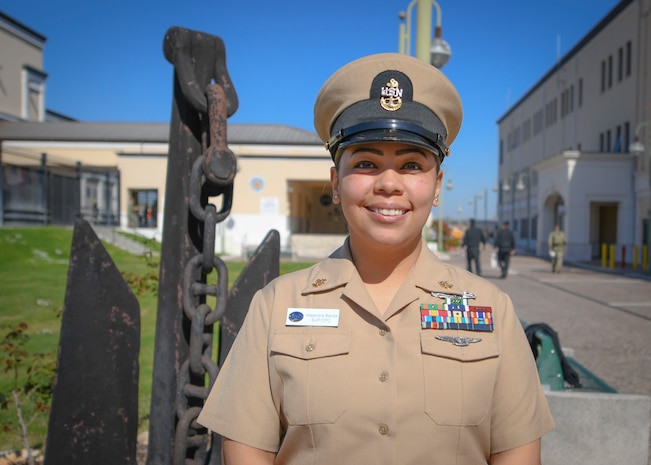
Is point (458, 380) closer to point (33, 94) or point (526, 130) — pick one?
point (33, 94)

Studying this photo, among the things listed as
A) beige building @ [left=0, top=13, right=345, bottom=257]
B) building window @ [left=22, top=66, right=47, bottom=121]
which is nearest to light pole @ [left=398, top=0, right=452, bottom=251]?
beige building @ [left=0, top=13, right=345, bottom=257]

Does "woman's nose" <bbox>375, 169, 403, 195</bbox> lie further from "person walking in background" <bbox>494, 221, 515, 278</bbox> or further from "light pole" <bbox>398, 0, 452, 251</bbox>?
"person walking in background" <bbox>494, 221, 515, 278</bbox>

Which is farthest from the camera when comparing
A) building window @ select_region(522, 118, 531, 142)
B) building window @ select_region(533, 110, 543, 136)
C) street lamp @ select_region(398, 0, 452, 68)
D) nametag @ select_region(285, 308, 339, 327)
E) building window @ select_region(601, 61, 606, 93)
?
building window @ select_region(522, 118, 531, 142)

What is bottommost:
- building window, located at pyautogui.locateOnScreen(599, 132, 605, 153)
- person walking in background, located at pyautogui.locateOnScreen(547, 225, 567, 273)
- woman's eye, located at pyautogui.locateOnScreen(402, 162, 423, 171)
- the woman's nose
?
person walking in background, located at pyautogui.locateOnScreen(547, 225, 567, 273)

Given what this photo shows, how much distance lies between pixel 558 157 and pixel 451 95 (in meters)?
28.2

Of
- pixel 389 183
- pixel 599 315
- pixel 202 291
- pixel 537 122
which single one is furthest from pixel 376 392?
pixel 537 122

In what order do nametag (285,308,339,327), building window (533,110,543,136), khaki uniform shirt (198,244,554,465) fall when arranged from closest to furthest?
1. khaki uniform shirt (198,244,554,465)
2. nametag (285,308,339,327)
3. building window (533,110,543,136)

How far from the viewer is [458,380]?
157 cm

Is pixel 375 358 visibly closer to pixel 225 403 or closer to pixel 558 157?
pixel 225 403

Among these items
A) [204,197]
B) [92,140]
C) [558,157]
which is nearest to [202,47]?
[204,197]

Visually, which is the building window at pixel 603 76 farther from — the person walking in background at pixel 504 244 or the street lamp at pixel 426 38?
the street lamp at pixel 426 38

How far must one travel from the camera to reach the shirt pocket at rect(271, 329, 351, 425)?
1536 mm

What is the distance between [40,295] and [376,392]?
11.7 m

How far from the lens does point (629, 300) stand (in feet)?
42.7
